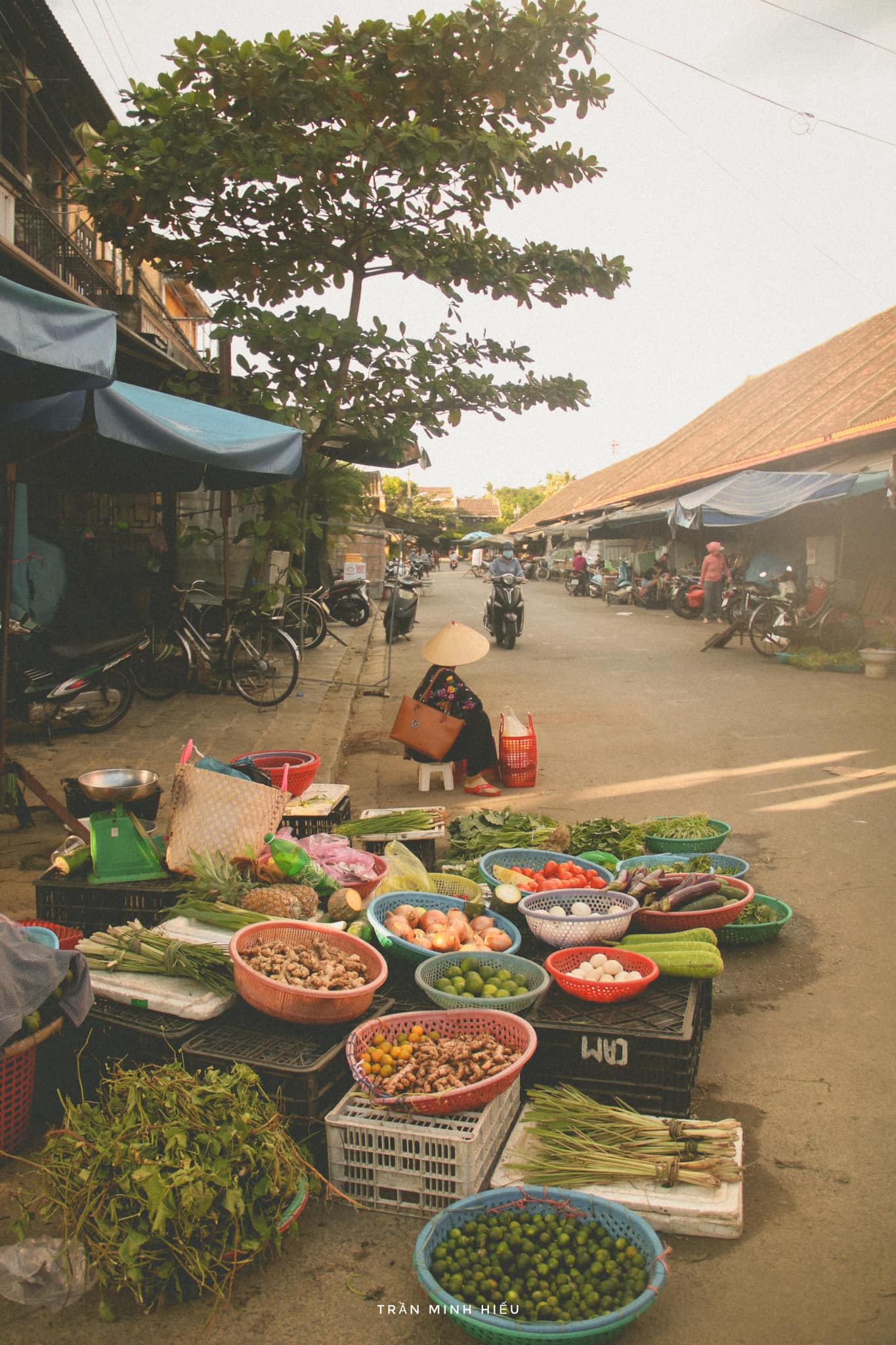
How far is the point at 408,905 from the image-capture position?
12.4ft

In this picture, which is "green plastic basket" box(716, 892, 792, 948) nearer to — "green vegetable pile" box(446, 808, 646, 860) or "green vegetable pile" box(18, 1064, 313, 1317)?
"green vegetable pile" box(446, 808, 646, 860)

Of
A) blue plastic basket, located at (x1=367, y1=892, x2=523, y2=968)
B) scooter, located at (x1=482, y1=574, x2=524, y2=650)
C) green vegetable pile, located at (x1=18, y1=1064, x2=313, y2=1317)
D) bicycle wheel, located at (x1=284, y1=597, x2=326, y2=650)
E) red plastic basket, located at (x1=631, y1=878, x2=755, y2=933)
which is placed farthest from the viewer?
scooter, located at (x1=482, y1=574, x2=524, y2=650)

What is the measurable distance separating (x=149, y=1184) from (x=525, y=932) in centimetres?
196

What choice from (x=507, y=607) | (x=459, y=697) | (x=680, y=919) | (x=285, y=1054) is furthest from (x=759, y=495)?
(x=285, y=1054)

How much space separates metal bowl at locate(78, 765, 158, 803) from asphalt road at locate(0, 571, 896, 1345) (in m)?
2.21

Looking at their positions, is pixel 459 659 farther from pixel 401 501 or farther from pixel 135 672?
pixel 401 501

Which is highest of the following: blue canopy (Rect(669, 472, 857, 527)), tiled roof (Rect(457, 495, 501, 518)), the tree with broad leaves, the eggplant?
tiled roof (Rect(457, 495, 501, 518))

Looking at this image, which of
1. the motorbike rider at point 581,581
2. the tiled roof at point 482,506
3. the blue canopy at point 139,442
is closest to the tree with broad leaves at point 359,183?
the blue canopy at point 139,442

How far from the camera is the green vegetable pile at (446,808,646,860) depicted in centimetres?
519

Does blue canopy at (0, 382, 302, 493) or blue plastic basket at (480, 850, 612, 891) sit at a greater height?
blue canopy at (0, 382, 302, 493)

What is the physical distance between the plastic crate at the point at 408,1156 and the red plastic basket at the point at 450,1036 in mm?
43

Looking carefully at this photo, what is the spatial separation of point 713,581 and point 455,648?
52.2 feet

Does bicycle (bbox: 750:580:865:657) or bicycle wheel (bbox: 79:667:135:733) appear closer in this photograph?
bicycle wheel (bbox: 79:667:135:733)

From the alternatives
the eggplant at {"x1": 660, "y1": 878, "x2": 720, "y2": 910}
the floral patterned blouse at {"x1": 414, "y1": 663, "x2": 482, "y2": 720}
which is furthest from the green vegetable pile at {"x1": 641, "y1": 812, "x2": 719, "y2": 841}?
the floral patterned blouse at {"x1": 414, "y1": 663, "x2": 482, "y2": 720}
